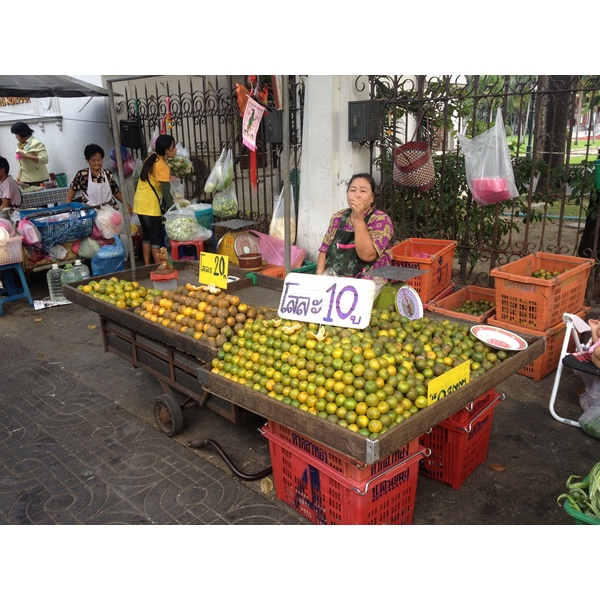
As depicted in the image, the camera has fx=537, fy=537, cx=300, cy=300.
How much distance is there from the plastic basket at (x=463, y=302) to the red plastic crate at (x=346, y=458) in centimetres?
244

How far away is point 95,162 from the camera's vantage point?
855 cm

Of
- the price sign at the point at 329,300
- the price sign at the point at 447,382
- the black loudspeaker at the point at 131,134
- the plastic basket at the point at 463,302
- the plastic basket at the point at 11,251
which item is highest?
the black loudspeaker at the point at 131,134

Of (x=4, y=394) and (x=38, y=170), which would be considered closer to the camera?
(x=4, y=394)

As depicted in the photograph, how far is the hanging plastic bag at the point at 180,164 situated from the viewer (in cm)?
871

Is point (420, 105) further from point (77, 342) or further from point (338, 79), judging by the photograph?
point (77, 342)

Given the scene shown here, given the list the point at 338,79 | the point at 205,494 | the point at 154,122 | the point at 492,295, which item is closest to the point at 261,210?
the point at 154,122

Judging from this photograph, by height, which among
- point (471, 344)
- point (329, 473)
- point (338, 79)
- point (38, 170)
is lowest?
point (329, 473)

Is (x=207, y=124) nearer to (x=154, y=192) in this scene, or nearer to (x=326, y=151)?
(x=154, y=192)

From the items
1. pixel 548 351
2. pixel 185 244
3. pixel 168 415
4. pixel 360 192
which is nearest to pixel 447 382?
pixel 360 192

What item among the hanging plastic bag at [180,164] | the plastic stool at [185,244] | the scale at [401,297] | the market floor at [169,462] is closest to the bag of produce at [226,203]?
the plastic stool at [185,244]

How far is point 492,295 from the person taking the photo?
18.3ft

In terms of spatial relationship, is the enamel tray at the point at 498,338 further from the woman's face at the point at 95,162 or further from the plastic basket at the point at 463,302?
the woman's face at the point at 95,162

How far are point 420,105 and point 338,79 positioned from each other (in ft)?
3.88

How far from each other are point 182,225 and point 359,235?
4.29 m
